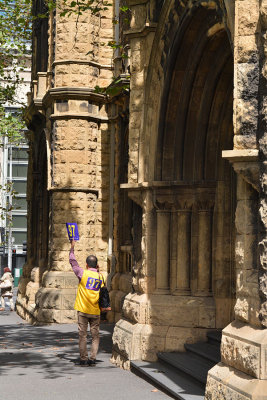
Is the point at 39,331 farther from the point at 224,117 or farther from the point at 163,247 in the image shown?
the point at 224,117

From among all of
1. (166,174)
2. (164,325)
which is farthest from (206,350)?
(166,174)

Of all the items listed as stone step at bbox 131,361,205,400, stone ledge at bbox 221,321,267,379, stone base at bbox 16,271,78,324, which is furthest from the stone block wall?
stone ledge at bbox 221,321,267,379

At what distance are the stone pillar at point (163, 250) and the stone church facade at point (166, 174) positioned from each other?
0.05ft

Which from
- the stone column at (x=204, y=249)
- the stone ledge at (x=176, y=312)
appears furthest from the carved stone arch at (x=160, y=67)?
the stone ledge at (x=176, y=312)

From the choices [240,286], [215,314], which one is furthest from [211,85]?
[240,286]

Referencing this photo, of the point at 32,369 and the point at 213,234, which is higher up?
the point at 213,234

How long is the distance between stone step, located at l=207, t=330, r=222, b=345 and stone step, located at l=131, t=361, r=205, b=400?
0.77 m

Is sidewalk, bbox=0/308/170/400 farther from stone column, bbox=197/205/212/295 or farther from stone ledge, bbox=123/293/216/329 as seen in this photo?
stone column, bbox=197/205/212/295

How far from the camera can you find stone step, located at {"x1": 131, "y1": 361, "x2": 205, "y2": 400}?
28.6 feet

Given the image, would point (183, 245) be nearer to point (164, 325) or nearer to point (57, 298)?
point (164, 325)

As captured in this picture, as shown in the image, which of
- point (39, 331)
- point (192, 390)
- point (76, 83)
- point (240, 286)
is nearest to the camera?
point (240, 286)

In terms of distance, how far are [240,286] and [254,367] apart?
90cm

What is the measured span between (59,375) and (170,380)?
6.26ft

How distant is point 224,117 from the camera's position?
37.8 ft
